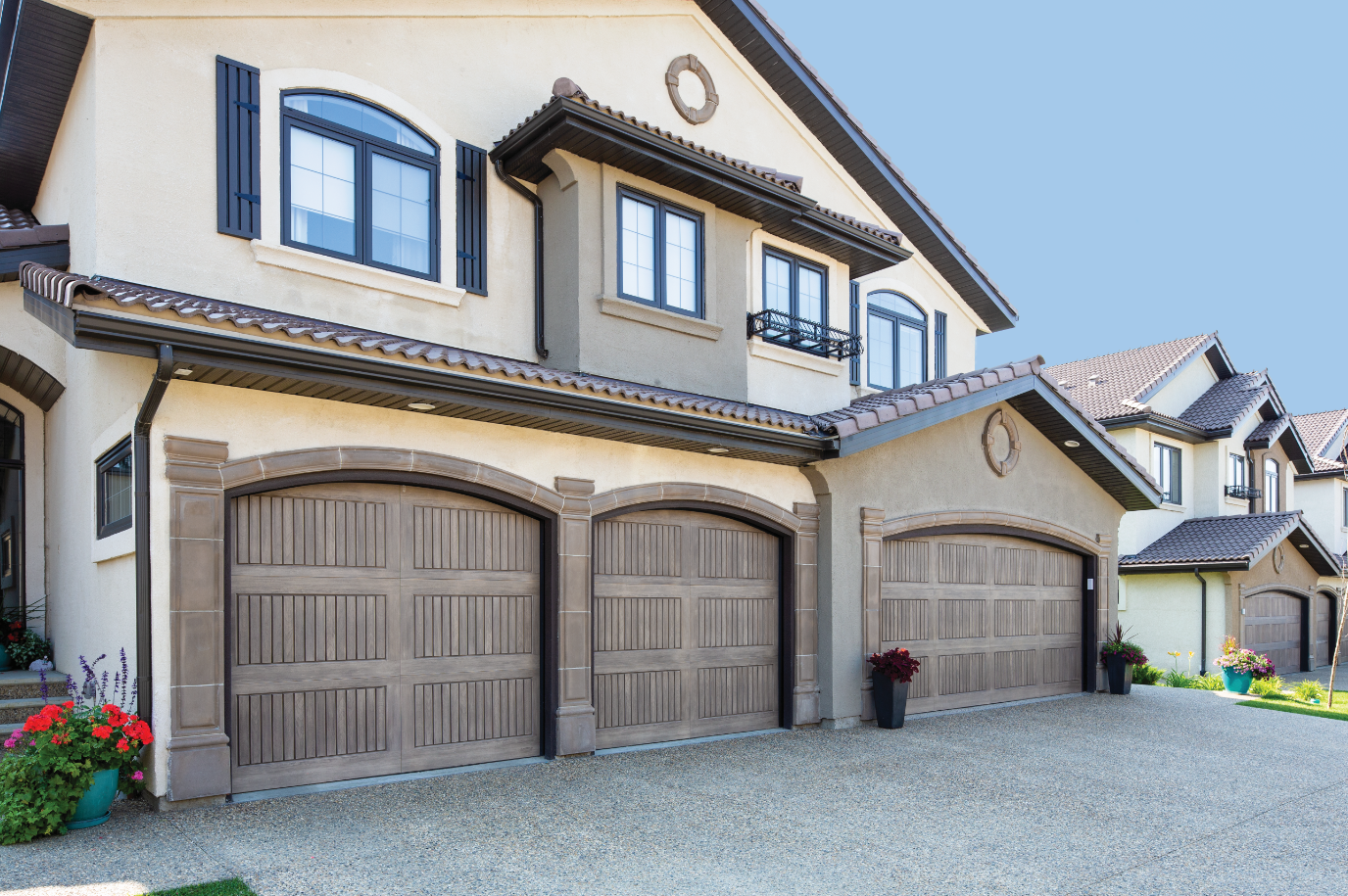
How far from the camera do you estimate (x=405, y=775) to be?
28.6 ft

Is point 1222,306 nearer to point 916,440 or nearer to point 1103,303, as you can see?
point 1103,303

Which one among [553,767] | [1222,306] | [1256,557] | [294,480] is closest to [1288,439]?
[1256,557]

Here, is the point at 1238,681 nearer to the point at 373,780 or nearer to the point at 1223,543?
the point at 1223,543

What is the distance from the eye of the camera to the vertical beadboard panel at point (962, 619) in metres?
13.6

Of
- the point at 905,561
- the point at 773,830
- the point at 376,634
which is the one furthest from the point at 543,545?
the point at 905,561

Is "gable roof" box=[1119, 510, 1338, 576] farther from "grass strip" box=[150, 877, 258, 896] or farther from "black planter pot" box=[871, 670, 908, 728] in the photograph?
"grass strip" box=[150, 877, 258, 896]

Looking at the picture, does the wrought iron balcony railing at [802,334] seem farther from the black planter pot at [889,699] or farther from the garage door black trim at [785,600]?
the black planter pot at [889,699]

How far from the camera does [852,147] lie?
1497 cm

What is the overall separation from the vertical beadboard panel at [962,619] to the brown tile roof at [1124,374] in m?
11.2

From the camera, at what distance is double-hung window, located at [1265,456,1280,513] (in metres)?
27.5

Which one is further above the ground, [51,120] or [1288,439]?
[51,120]

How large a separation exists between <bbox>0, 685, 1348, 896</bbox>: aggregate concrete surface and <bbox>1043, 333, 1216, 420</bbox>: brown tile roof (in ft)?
46.1

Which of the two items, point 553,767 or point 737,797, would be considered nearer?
point 737,797

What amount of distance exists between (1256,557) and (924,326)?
34.0 ft
